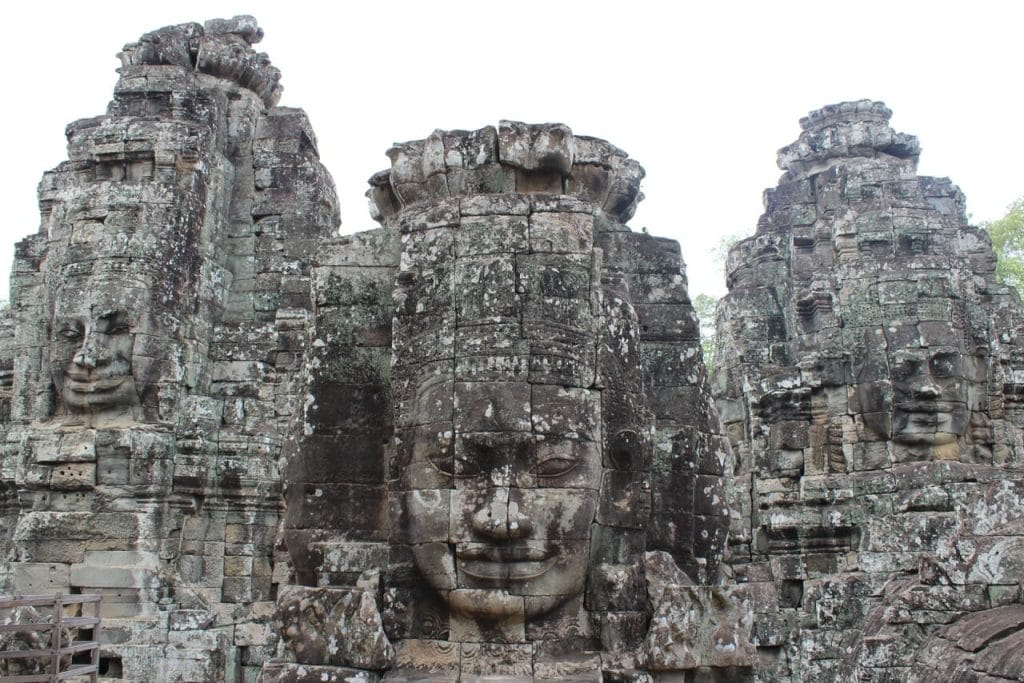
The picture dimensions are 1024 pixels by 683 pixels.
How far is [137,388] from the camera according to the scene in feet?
36.2

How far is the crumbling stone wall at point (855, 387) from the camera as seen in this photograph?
486 inches

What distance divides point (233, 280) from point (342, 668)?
755 cm

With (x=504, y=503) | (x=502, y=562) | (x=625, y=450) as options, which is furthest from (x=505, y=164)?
(x=502, y=562)

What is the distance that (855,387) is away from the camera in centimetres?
1324

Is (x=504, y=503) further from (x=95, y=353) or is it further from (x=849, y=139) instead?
(x=849, y=139)

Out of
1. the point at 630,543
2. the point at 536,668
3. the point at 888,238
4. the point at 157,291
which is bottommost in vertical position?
the point at 536,668

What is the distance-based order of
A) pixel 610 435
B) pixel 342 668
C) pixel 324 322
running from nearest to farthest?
1. pixel 342 668
2. pixel 610 435
3. pixel 324 322

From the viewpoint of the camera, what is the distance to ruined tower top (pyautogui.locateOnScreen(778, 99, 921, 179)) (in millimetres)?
15102

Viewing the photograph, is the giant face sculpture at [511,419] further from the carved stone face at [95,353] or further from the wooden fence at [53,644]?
the carved stone face at [95,353]

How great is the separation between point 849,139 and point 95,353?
10.8 metres

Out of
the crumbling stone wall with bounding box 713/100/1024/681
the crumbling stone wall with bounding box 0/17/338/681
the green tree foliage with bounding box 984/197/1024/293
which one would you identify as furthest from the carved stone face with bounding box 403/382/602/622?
the green tree foliage with bounding box 984/197/1024/293

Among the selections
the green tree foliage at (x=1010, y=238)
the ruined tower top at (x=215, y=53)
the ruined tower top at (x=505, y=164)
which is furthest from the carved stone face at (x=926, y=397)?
the green tree foliage at (x=1010, y=238)

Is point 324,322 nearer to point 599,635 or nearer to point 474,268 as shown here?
point 474,268

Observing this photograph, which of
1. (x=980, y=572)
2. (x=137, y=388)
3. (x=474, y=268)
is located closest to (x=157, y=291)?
(x=137, y=388)
